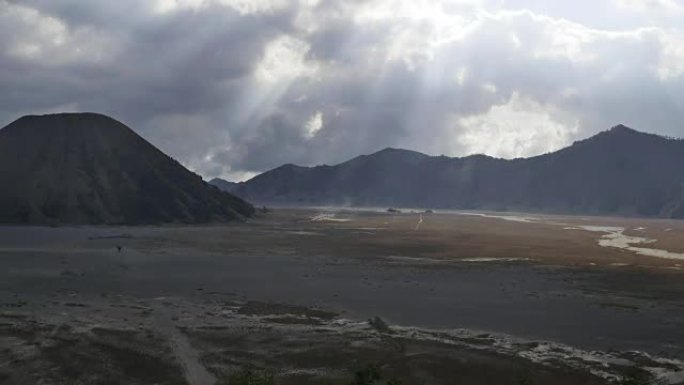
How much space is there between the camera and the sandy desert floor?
23578 millimetres

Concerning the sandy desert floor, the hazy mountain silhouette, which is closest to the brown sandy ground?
the sandy desert floor

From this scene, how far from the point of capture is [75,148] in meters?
130

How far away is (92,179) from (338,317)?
101m

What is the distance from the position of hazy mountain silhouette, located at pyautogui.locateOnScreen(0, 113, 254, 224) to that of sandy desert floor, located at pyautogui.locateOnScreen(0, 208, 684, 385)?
53.8 metres

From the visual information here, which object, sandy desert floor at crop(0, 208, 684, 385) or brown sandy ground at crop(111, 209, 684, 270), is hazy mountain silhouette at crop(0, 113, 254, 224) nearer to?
brown sandy ground at crop(111, 209, 684, 270)

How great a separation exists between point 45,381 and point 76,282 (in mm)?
22964

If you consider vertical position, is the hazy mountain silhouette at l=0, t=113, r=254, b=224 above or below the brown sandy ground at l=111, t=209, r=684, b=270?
above

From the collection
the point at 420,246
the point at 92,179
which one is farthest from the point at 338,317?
the point at 92,179

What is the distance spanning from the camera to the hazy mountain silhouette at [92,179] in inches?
4486

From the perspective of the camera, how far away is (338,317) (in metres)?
32.5

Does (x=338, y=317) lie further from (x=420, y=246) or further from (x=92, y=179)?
(x=92, y=179)

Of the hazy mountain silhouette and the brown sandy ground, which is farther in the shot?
the hazy mountain silhouette

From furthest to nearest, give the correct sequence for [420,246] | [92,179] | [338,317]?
[92,179]
[420,246]
[338,317]

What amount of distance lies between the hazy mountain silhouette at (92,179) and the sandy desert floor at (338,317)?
5385 centimetres
